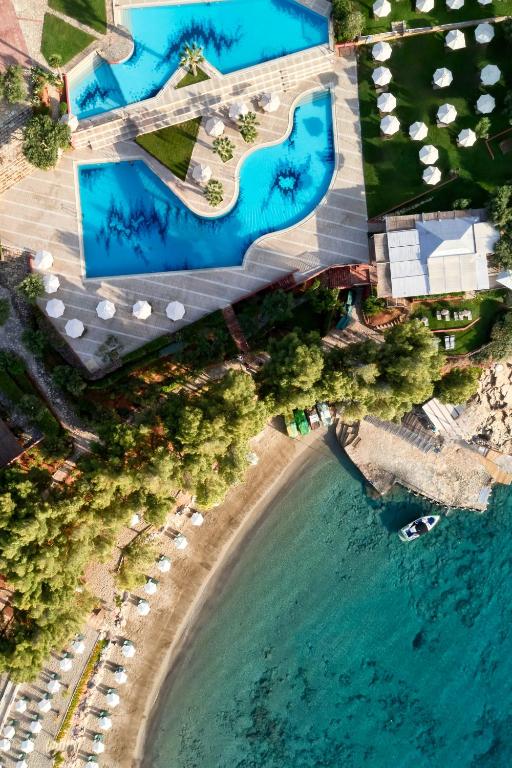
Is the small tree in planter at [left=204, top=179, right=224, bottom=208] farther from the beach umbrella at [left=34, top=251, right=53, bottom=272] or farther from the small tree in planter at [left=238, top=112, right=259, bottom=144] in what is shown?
the beach umbrella at [left=34, top=251, right=53, bottom=272]

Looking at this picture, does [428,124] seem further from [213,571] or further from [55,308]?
[213,571]

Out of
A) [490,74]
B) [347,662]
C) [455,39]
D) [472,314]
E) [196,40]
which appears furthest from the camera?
[347,662]

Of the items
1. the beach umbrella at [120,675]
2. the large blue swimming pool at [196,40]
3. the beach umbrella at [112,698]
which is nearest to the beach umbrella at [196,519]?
the beach umbrella at [120,675]

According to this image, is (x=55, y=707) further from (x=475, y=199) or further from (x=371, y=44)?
(x=371, y=44)

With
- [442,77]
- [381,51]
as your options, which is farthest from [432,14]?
[381,51]

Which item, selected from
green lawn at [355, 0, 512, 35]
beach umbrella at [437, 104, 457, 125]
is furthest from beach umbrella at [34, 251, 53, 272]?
beach umbrella at [437, 104, 457, 125]
